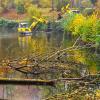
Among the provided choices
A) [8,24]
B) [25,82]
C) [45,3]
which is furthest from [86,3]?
[25,82]

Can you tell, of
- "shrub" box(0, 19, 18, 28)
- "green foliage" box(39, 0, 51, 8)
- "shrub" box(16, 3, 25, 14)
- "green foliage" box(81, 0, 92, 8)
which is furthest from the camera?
"green foliage" box(39, 0, 51, 8)

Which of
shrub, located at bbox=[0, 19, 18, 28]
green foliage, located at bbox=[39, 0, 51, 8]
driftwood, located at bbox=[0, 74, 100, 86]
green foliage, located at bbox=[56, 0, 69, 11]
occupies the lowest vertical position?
shrub, located at bbox=[0, 19, 18, 28]

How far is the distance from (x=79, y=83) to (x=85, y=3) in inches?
1980

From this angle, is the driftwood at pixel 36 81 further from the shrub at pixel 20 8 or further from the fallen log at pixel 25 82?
the shrub at pixel 20 8

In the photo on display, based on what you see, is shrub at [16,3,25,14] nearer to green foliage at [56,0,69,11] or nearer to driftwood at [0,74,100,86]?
green foliage at [56,0,69,11]

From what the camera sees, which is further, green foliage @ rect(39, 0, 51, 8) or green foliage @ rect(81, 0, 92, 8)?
green foliage @ rect(39, 0, 51, 8)

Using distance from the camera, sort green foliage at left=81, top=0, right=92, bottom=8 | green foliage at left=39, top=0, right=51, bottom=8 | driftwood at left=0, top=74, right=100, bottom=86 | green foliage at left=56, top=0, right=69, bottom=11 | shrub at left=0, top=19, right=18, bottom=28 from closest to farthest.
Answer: driftwood at left=0, top=74, right=100, bottom=86
shrub at left=0, top=19, right=18, bottom=28
green foliage at left=81, top=0, right=92, bottom=8
green foliage at left=56, top=0, right=69, bottom=11
green foliage at left=39, top=0, right=51, bottom=8

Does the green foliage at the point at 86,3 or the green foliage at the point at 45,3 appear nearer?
the green foliage at the point at 86,3

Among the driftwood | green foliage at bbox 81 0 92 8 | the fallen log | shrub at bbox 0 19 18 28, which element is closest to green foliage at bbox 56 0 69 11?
green foliage at bbox 81 0 92 8

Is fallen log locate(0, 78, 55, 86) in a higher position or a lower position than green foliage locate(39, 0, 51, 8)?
higher

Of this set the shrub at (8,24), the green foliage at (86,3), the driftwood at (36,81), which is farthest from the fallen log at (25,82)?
the green foliage at (86,3)

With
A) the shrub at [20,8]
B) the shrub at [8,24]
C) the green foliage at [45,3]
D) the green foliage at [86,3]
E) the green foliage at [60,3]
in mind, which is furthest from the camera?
the green foliage at [45,3]

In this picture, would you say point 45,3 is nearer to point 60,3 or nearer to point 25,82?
point 60,3

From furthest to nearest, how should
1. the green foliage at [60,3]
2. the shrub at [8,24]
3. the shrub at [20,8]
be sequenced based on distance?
the shrub at [20,8], the green foliage at [60,3], the shrub at [8,24]
